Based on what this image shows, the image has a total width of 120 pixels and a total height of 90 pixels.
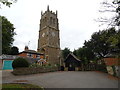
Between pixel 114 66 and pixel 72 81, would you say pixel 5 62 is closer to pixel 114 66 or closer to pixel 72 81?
pixel 72 81

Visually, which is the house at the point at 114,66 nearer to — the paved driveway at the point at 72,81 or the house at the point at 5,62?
the paved driveway at the point at 72,81

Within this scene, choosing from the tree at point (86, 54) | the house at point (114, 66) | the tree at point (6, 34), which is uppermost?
the tree at point (6, 34)

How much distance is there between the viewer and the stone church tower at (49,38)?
46.7 meters

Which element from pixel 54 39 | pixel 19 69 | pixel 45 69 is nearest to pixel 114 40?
pixel 19 69

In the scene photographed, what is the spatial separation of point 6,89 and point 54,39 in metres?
45.1

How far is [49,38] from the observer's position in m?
49.0

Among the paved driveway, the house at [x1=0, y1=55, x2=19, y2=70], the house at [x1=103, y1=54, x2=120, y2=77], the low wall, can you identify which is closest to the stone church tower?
the house at [x1=0, y1=55, x2=19, y2=70]

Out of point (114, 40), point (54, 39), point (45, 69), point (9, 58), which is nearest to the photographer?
point (114, 40)

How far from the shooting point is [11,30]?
2250 centimetres

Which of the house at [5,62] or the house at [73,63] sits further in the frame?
the house at [73,63]

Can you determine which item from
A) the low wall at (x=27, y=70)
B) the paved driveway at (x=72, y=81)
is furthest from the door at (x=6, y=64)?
the paved driveway at (x=72, y=81)

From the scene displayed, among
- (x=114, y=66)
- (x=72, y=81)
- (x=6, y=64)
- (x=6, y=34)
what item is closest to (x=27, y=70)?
(x=6, y=34)

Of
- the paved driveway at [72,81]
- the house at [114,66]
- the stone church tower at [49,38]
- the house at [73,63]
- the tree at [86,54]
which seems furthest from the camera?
the stone church tower at [49,38]

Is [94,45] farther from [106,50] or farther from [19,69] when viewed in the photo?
[19,69]
